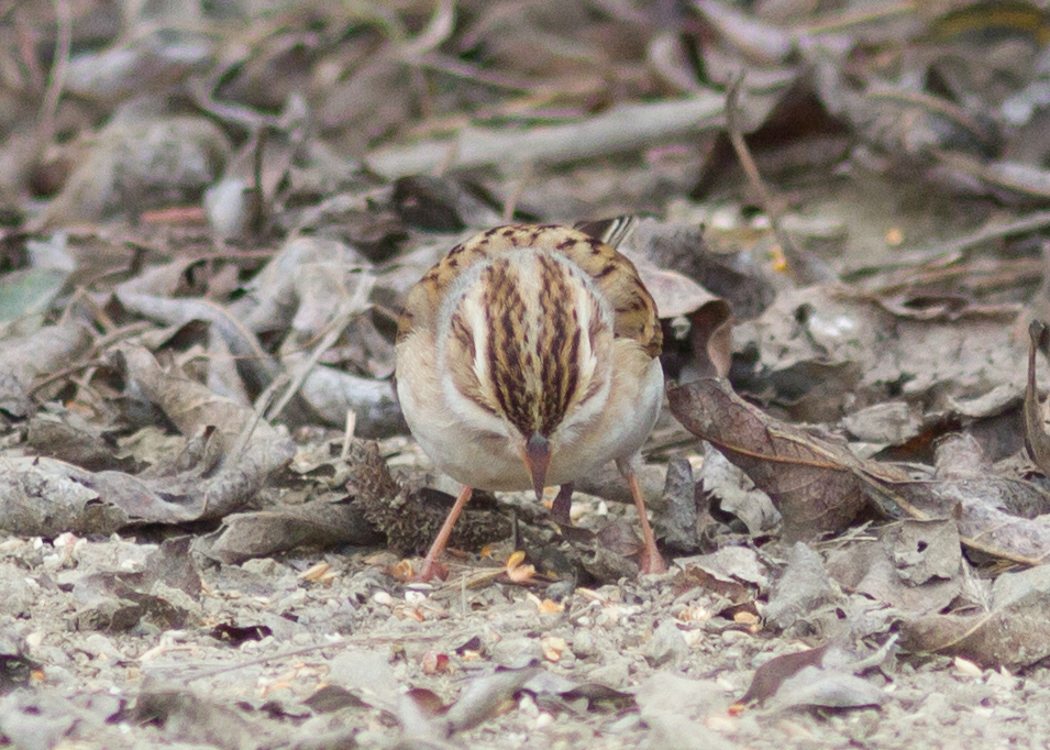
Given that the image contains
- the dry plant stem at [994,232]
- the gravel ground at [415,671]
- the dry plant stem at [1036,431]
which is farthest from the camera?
the dry plant stem at [994,232]

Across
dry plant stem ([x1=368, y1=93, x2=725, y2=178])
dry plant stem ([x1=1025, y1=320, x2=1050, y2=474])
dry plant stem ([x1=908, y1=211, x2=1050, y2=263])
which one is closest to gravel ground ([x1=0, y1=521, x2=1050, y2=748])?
A: dry plant stem ([x1=1025, y1=320, x2=1050, y2=474])

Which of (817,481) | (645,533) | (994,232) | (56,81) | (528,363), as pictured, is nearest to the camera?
(528,363)

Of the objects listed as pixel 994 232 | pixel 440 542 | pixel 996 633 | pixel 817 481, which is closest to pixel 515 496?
pixel 440 542

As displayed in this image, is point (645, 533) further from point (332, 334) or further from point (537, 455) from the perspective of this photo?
point (332, 334)

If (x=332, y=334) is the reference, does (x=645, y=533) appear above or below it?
below

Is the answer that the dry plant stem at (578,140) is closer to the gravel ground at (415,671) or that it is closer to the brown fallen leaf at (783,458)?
the brown fallen leaf at (783,458)

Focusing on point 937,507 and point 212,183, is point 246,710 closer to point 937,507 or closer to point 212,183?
point 937,507

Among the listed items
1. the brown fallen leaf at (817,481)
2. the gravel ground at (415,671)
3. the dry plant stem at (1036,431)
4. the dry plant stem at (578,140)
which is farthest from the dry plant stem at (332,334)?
the dry plant stem at (1036,431)
